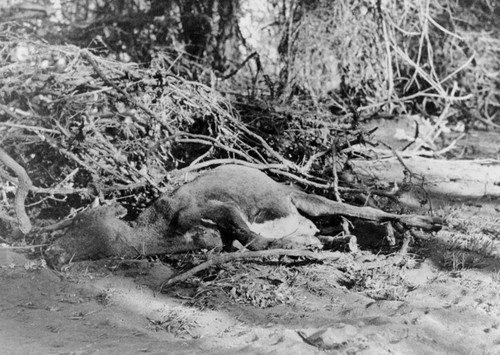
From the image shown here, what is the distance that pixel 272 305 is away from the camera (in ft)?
10.5

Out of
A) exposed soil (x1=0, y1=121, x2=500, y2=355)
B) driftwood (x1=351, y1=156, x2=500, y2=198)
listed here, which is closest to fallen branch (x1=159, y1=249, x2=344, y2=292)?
exposed soil (x1=0, y1=121, x2=500, y2=355)

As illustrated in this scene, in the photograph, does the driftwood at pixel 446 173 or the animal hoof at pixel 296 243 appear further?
the driftwood at pixel 446 173

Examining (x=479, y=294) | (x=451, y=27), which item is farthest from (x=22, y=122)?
(x=451, y=27)

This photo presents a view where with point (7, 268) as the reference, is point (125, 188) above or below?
above

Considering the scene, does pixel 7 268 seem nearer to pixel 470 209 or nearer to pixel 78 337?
pixel 78 337

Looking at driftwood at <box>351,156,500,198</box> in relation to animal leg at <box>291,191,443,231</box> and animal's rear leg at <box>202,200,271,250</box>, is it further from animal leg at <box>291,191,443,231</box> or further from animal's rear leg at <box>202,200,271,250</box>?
animal's rear leg at <box>202,200,271,250</box>

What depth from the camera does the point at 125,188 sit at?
433 cm

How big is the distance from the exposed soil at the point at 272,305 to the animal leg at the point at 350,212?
16 centimetres

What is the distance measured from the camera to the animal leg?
3.89 m

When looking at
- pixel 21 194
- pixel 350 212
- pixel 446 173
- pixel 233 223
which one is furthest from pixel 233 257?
pixel 446 173

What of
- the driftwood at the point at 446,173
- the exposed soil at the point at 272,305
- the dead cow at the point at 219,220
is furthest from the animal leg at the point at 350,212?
the driftwood at the point at 446,173

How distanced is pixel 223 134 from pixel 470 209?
2.35 meters

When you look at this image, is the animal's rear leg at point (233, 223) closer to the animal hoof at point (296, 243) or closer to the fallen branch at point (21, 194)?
the animal hoof at point (296, 243)

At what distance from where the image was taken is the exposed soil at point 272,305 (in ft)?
8.73
